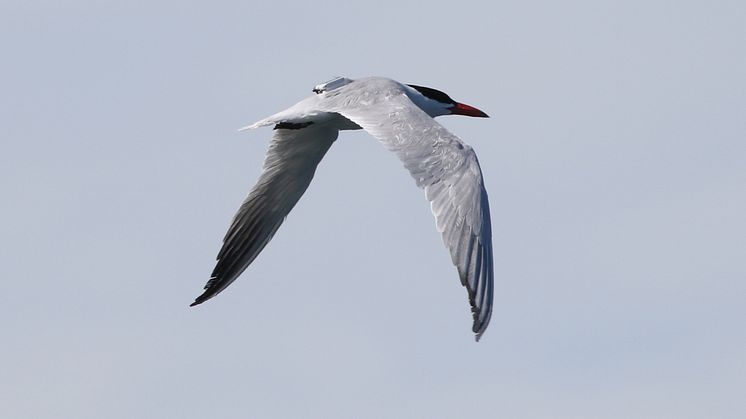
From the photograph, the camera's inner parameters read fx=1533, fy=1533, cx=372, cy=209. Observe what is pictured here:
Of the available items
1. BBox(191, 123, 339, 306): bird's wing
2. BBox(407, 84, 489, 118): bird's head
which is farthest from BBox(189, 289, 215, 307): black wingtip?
BBox(407, 84, 489, 118): bird's head

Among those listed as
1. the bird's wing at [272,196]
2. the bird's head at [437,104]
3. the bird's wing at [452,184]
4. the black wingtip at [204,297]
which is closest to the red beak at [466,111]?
the bird's head at [437,104]

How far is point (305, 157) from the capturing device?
16.4 meters

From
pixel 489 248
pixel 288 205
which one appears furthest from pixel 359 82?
pixel 489 248

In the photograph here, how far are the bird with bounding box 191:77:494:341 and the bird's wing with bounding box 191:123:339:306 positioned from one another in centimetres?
1

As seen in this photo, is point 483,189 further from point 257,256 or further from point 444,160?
point 257,256

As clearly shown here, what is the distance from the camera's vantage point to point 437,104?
16.3 meters

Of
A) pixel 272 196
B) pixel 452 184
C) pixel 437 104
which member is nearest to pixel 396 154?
pixel 452 184

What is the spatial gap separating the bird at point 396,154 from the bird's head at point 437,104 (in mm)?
11

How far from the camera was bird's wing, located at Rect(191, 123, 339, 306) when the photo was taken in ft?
53.6

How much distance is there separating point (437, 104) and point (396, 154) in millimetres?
3365

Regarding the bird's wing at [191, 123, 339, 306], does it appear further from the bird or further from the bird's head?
the bird's head

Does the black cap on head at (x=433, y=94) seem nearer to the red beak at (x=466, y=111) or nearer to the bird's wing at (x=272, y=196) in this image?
the red beak at (x=466, y=111)

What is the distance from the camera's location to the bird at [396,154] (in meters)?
12.3

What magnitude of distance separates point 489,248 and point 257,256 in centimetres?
462
